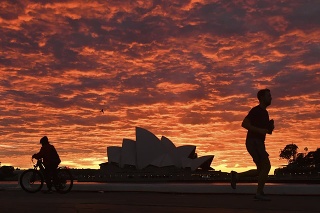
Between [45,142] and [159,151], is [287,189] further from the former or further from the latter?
[159,151]

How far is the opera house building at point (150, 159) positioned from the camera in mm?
89331

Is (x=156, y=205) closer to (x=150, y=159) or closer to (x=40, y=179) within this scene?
(x=40, y=179)

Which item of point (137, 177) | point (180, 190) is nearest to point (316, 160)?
point (137, 177)

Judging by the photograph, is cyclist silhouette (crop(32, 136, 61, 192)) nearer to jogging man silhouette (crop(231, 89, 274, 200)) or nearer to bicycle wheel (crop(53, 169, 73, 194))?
bicycle wheel (crop(53, 169, 73, 194))

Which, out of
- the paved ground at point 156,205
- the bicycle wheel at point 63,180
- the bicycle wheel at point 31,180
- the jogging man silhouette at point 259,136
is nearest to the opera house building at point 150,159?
the bicycle wheel at point 31,180

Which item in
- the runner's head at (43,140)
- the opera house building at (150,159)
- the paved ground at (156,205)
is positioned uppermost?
the opera house building at (150,159)

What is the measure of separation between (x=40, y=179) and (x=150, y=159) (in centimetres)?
7713

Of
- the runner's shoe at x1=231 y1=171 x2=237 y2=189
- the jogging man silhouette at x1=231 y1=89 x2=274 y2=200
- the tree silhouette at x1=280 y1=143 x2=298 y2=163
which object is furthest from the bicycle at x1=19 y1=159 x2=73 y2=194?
the tree silhouette at x1=280 y1=143 x2=298 y2=163

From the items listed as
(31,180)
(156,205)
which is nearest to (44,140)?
(31,180)

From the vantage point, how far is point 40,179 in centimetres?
1426

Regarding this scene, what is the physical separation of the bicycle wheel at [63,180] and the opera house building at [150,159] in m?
71.4

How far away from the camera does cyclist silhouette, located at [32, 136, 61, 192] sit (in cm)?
1402

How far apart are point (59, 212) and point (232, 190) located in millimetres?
6977

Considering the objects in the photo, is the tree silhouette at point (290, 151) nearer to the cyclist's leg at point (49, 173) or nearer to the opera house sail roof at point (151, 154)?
the opera house sail roof at point (151, 154)
